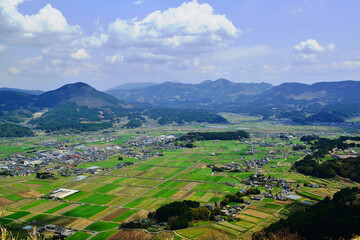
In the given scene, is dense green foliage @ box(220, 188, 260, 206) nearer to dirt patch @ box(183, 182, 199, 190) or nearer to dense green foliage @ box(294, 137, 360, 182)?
dirt patch @ box(183, 182, 199, 190)

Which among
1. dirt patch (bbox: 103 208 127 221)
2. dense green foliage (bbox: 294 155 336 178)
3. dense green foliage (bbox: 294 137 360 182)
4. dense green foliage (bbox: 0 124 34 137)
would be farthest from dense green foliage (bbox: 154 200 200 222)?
dense green foliage (bbox: 0 124 34 137)

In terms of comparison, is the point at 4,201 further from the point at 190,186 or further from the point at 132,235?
the point at 190,186

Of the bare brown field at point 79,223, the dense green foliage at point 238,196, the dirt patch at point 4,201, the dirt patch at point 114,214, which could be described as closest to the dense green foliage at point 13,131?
the dirt patch at point 4,201

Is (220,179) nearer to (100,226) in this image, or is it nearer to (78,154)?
(100,226)

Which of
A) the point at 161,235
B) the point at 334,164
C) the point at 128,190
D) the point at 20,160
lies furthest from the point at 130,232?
the point at 20,160

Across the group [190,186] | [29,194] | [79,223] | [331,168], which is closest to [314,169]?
[331,168]

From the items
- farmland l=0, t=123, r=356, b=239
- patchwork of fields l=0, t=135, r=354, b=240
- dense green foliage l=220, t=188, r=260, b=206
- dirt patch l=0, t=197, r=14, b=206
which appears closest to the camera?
patchwork of fields l=0, t=135, r=354, b=240

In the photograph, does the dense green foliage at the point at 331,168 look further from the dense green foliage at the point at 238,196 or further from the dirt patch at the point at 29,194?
the dirt patch at the point at 29,194
